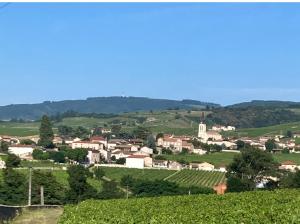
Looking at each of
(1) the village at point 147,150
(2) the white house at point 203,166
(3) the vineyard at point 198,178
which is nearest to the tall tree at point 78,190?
(3) the vineyard at point 198,178

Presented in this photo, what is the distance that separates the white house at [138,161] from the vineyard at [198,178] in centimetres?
1181

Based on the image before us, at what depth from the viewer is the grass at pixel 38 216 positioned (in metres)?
23.4

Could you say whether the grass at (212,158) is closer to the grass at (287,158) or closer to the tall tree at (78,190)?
the grass at (287,158)

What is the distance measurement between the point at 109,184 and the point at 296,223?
48.3 meters

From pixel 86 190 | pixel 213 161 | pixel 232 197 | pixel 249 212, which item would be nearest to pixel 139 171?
pixel 213 161

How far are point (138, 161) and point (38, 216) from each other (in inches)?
3700

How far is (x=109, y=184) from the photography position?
6156 centimetres

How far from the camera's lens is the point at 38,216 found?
2478 centimetres

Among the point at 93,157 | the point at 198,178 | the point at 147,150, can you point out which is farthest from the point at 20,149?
the point at 198,178

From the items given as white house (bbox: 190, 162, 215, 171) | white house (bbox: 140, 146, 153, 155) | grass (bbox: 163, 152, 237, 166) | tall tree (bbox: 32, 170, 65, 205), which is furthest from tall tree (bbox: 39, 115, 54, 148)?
tall tree (bbox: 32, 170, 65, 205)

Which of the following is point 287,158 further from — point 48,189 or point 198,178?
point 48,189

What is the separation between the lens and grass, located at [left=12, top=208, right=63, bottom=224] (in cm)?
2339

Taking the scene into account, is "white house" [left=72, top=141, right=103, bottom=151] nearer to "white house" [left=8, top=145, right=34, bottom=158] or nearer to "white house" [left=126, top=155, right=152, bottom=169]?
"white house" [left=8, top=145, right=34, bottom=158]

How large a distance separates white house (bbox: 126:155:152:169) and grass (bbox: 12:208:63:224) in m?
89.2
